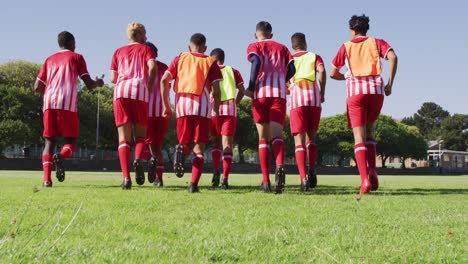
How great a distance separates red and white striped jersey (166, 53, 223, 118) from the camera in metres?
7.50

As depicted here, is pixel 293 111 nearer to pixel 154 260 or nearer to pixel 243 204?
pixel 243 204

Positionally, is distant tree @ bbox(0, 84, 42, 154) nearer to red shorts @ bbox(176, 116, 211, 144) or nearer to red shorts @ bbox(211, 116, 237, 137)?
red shorts @ bbox(211, 116, 237, 137)

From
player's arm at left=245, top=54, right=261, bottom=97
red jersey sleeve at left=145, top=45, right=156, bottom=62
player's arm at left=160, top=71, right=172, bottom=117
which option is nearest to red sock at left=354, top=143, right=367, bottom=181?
player's arm at left=245, top=54, right=261, bottom=97

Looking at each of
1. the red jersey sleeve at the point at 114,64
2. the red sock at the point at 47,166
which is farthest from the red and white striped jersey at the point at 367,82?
the red sock at the point at 47,166

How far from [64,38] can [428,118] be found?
14465 cm

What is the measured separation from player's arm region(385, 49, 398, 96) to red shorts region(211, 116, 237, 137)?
10.1 ft

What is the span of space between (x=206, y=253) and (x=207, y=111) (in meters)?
5.16

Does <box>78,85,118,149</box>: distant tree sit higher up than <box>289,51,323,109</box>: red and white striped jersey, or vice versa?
<box>78,85,118,149</box>: distant tree

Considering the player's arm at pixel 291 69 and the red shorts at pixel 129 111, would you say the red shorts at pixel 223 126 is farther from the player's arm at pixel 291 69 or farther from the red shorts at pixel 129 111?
the red shorts at pixel 129 111

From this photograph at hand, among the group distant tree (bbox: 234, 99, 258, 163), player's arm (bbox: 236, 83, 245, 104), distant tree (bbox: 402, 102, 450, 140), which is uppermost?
distant tree (bbox: 402, 102, 450, 140)

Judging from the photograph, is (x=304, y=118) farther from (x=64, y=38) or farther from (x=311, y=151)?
(x=64, y=38)

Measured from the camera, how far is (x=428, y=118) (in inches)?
5531

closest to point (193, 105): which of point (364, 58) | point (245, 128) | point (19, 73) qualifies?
point (364, 58)

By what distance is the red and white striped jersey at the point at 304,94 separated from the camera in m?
8.38
